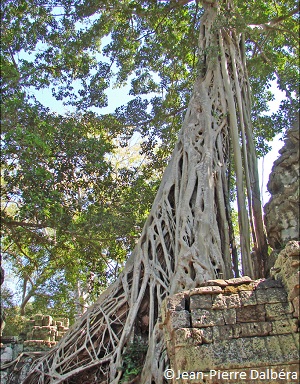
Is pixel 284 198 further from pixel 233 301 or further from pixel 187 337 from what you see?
pixel 187 337

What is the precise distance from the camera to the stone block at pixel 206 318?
2.55m

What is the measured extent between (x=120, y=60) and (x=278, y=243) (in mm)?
5055

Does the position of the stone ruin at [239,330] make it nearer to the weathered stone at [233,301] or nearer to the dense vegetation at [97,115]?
the weathered stone at [233,301]

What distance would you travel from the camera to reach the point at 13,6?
6.36 metres

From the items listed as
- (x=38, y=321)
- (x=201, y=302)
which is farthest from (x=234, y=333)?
(x=38, y=321)

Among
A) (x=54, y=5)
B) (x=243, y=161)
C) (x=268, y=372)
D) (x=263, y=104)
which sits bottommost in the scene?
(x=268, y=372)

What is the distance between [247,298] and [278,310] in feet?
0.66

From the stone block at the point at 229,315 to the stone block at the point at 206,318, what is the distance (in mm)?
21

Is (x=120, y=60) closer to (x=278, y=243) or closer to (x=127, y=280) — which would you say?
(x=127, y=280)

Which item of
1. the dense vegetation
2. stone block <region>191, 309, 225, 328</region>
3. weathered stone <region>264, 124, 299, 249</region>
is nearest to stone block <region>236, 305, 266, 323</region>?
stone block <region>191, 309, 225, 328</region>

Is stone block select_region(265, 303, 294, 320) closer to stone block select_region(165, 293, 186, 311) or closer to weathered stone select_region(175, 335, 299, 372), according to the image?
weathered stone select_region(175, 335, 299, 372)

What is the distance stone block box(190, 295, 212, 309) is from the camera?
8.61 feet

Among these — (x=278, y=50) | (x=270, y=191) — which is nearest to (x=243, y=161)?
(x=270, y=191)

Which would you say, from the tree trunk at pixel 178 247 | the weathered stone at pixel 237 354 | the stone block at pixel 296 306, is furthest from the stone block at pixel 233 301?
the tree trunk at pixel 178 247
